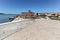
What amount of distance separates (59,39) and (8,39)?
6.28 ft

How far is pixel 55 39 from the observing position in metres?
3.84

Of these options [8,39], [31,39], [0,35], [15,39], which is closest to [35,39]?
[31,39]

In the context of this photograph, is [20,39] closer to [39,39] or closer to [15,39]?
[15,39]

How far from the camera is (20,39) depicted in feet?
12.2

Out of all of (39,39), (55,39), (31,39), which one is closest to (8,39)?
(31,39)

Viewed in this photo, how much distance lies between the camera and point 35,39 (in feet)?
12.5

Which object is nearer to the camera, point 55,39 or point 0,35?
point 0,35

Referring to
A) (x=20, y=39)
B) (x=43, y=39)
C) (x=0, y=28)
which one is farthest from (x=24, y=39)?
(x=0, y=28)

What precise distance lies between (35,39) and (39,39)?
0.51 feet

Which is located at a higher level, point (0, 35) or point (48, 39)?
point (0, 35)

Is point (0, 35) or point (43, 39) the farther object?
point (43, 39)

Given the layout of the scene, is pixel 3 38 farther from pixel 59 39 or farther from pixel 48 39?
pixel 59 39

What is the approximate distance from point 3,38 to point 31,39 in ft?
3.40

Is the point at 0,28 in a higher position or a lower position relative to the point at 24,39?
higher
